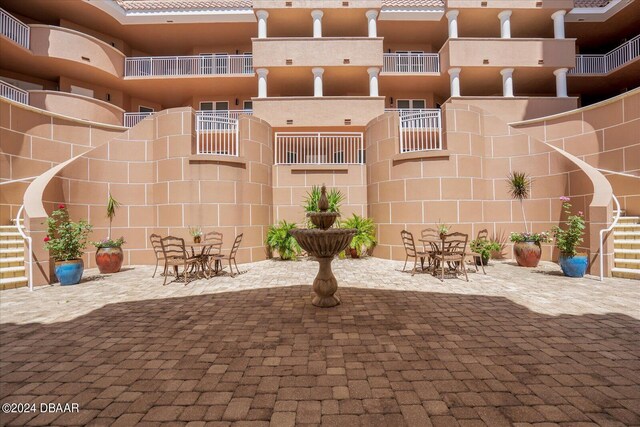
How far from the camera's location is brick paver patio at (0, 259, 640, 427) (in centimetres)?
244

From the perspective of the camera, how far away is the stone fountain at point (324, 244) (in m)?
5.05

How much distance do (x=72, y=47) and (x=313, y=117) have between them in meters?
13.8

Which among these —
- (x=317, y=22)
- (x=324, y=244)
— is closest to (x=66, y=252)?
(x=324, y=244)

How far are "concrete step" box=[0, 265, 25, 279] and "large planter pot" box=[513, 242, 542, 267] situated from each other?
1357cm

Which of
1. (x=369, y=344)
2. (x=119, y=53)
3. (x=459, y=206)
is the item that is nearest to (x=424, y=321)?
(x=369, y=344)

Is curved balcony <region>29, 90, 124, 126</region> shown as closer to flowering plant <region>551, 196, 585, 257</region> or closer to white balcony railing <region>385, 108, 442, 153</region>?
white balcony railing <region>385, 108, 442, 153</region>

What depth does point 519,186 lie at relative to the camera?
383 inches

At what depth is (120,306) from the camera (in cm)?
543

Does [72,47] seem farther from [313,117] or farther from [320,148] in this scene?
[320,148]

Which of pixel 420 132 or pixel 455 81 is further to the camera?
pixel 455 81

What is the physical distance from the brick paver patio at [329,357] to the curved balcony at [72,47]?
16068 millimetres

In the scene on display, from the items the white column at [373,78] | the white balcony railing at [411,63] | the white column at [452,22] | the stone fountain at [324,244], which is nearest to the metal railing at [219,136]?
the stone fountain at [324,244]

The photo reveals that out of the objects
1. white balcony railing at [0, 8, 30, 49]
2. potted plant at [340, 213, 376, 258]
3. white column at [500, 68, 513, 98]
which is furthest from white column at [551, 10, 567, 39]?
white balcony railing at [0, 8, 30, 49]

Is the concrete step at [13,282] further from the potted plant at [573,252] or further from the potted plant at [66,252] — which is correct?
the potted plant at [573,252]
